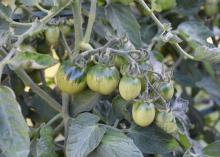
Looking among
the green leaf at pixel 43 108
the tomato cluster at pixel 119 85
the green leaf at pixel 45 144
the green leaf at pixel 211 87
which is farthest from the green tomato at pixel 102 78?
the green leaf at pixel 211 87

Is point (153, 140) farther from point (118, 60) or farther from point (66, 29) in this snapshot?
point (66, 29)

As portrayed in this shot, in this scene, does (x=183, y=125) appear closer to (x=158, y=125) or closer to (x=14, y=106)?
(x=158, y=125)

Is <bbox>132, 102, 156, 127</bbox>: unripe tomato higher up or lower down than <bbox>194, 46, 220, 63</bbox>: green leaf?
lower down

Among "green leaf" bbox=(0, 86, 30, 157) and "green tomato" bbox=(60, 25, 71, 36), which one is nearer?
"green leaf" bbox=(0, 86, 30, 157)

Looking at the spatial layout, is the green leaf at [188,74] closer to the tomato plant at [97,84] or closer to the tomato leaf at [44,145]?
the tomato plant at [97,84]

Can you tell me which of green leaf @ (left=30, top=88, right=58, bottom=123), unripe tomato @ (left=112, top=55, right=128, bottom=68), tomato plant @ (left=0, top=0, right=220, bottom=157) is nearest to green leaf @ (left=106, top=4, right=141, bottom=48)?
tomato plant @ (left=0, top=0, right=220, bottom=157)

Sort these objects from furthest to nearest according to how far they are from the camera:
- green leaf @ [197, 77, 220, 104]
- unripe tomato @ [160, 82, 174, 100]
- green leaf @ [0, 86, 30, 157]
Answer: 1. green leaf @ [197, 77, 220, 104]
2. unripe tomato @ [160, 82, 174, 100]
3. green leaf @ [0, 86, 30, 157]

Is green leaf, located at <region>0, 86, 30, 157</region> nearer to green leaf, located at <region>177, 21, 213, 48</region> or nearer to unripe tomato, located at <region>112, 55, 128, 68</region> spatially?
unripe tomato, located at <region>112, 55, 128, 68</region>

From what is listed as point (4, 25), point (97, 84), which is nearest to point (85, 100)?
point (97, 84)
